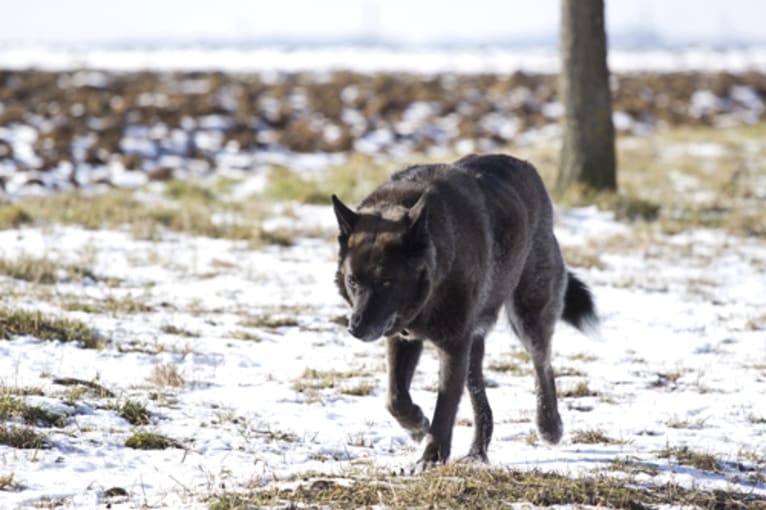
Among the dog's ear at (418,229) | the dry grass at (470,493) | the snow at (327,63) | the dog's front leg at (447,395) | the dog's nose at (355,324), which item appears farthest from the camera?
the snow at (327,63)

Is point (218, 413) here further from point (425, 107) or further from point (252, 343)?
point (425, 107)

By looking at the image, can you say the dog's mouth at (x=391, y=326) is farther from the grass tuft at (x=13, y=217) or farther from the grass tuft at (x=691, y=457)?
the grass tuft at (x=13, y=217)

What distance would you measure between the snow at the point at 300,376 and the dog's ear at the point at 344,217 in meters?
1.13

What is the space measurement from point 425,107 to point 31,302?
23.6 meters

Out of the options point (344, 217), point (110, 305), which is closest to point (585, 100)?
point (110, 305)

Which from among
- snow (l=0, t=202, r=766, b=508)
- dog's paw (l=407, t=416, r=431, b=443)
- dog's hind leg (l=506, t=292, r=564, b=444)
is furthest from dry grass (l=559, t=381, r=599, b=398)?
dog's paw (l=407, t=416, r=431, b=443)

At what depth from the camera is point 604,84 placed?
39.9 feet

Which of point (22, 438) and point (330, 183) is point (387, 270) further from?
point (330, 183)

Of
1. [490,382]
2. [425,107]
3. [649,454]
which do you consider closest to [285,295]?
[490,382]

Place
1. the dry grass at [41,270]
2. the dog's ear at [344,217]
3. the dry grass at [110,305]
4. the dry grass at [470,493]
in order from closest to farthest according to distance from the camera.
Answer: the dry grass at [470,493] → the dog's ear at [344,217] → the dry grass at [110,305] → the dry grass at [41,270]

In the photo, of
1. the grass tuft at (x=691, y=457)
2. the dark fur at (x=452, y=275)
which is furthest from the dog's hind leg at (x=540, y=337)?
the grass tuft at (x=691, y=457)

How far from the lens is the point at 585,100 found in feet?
39.8

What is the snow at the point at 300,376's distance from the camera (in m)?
4.37

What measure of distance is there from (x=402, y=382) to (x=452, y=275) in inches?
26.5
